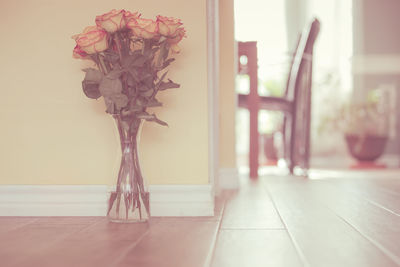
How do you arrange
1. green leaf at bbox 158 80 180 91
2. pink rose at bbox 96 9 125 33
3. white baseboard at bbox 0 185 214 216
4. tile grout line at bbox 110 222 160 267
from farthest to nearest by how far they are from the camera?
white baseboard at bbox 0 185 214 216, green leaf at bbox 158 80 180 91, pink rose at bbox 96 9 125 33, tile grout line at bbox 110 222 160 267

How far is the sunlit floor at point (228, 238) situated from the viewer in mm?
903

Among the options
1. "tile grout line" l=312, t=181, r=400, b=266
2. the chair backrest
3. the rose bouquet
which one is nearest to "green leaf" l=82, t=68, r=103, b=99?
the rose bouquet

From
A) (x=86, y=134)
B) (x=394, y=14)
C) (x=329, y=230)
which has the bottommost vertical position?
(x=329, y=230)

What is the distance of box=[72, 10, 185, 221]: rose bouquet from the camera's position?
125 centimetres

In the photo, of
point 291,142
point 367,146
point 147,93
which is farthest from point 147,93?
point 367,146

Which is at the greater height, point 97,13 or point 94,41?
point 97,13

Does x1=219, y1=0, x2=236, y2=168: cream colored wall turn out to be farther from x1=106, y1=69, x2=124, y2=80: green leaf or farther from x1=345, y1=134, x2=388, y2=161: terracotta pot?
x1=345, y1=134, x2=388, y2=161: terracotta pot

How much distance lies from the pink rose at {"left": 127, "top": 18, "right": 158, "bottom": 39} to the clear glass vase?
0.24 metres

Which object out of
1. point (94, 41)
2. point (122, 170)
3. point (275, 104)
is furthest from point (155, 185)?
point (275, 104)

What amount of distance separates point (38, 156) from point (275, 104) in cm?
188

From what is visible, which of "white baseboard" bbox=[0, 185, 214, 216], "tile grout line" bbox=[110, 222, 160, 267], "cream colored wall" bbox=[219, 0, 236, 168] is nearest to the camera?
"tile grout line" bbox=[110, 222, 160, 267]

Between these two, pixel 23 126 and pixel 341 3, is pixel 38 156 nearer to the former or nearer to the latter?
pixel 23 126

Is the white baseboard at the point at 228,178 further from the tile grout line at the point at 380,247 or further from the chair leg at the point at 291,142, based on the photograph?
the tile grout line at the point at 380,247

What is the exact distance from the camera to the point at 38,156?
1521 millimetres
